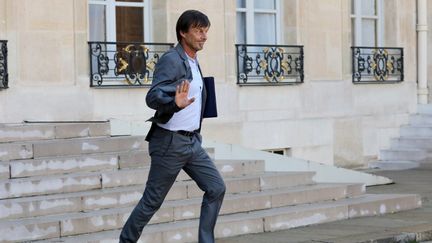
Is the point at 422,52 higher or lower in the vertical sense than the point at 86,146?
higher

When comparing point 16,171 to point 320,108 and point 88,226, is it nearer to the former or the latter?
point 88,226

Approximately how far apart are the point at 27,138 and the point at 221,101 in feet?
13.8

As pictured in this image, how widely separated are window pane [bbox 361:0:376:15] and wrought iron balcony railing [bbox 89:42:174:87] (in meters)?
5.11

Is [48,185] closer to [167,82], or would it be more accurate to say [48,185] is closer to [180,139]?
[180,139]

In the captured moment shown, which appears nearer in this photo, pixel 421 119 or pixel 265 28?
pixel 265 28

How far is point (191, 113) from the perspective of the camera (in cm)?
823

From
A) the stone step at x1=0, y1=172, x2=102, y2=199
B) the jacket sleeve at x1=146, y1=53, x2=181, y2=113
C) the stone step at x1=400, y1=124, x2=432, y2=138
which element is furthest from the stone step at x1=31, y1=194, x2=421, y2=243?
the stone step at x1=400, y1=124, x2=432, y2=138

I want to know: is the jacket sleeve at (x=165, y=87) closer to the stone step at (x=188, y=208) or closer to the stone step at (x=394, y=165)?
the stone step at (x=188, y=208)

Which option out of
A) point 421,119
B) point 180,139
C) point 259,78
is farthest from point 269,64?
point 180,139

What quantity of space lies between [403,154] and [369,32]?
7.22 feet

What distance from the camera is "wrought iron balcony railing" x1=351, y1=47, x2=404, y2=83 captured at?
1808 centimetres

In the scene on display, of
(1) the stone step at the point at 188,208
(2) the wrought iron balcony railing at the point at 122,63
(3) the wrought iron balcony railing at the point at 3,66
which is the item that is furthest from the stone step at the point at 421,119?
(3) the wrought iron balcony railing at the point at 3,66

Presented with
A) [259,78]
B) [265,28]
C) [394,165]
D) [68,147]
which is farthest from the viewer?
[394,165]

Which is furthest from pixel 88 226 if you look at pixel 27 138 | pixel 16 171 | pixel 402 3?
pixel 402 3
